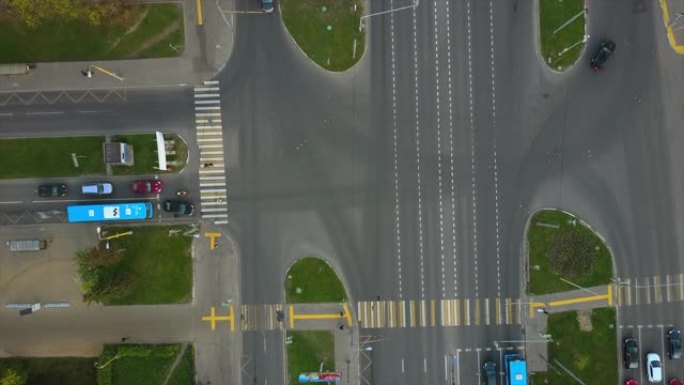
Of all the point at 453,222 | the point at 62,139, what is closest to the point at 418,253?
the point at 453,222

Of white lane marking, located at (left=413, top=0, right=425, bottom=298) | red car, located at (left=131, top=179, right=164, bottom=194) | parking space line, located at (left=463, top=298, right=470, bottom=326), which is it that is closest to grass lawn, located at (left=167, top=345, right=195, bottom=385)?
red car, located at (left=131, top=179, right=164, bottom=194)

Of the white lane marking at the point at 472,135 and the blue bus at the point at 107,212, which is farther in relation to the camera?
the white lane marking at the point at 472,135

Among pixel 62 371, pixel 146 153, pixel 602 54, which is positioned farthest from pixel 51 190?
pixel 602 54

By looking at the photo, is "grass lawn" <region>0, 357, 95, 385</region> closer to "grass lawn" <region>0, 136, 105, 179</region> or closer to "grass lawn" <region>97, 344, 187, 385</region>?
"grass lawn" <region>97, 344, 187, 385</region>

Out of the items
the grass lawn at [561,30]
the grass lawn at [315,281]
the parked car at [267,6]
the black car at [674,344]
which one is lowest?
the black car at [674,344]

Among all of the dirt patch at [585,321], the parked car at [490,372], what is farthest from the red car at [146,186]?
the dirt patch at [585,321]

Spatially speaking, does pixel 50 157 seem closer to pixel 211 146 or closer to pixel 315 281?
pixel 211 146

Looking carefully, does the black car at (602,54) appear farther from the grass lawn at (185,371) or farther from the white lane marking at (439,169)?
the grass lawn at (185,371)

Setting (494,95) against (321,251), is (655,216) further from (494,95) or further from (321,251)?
(321,251)
